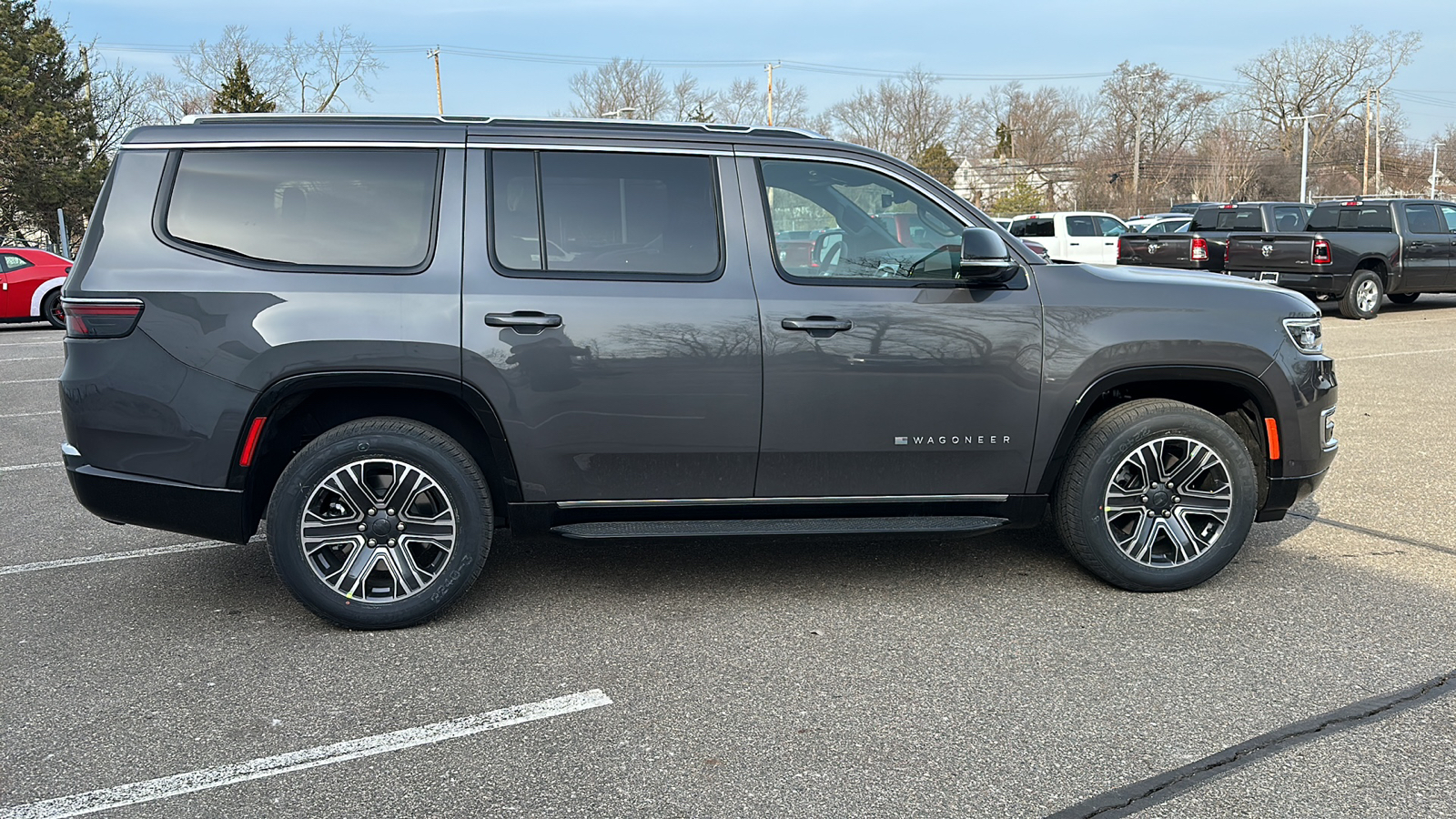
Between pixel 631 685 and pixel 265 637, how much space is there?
1525 mm

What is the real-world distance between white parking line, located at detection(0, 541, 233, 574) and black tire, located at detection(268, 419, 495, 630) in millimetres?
1164

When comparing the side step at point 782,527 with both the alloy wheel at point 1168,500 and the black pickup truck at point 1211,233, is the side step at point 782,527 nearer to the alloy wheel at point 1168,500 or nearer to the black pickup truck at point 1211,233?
the alloy wheel at point 1168,500

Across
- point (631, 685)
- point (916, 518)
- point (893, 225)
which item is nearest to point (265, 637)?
point (631, 685)

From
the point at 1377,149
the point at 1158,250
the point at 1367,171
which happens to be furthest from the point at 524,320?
the point at 1367,171

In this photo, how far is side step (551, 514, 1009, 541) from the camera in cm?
442

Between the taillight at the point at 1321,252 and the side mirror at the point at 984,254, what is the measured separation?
48.3ft

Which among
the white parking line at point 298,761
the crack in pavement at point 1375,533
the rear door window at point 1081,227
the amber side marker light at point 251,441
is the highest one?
the rear door window at point 1081,227

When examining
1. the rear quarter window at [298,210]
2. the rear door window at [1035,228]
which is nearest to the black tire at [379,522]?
the rear quarter window at [298,210]

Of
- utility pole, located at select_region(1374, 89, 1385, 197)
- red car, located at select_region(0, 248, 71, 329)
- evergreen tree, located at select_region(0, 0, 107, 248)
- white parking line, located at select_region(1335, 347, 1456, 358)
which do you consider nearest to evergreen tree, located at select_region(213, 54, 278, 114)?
evergreen tree, located at select_region(0, 0, 107, 248)

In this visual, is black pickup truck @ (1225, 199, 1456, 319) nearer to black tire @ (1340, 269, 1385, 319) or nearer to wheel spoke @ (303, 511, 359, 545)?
black tire @ (1340, 269, 1385, 319)

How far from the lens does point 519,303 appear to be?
427 cm

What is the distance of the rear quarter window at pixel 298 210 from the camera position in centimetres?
427

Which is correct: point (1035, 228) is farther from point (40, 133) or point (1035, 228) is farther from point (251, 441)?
point (40, 133)

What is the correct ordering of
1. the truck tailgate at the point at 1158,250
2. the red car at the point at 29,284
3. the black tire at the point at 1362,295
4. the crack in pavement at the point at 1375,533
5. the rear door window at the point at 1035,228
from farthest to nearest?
the rear door window at the point at 1035,228
the truck tailgate at the point at 1158,250
the red car at the point at 29,284
the black tire at the point at 1362,295
the crack in pavement at the point at 1375,533
